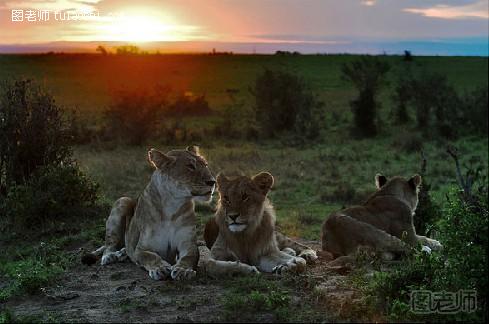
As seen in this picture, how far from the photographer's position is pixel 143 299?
6.65 m

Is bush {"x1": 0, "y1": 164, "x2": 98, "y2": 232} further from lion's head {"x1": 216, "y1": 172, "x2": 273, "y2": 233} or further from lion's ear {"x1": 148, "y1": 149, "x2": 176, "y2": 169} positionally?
lion's head {"x1": 216, "y1": 172, "x2": 273, "y2": 233}

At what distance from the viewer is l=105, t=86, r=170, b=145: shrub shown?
25.8 m

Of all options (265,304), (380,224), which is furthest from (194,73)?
(265,304)

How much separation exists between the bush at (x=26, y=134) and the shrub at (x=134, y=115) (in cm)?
1270

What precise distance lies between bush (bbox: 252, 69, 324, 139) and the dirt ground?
2137 cm

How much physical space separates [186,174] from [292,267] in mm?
1463

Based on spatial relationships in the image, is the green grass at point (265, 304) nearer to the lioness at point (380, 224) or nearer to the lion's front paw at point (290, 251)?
the lion's front paw at point (290, 251)

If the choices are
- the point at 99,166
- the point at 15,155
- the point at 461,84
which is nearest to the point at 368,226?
the point at 15,155

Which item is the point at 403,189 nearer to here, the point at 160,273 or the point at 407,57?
the point at 160,273

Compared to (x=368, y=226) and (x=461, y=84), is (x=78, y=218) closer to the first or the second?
(x=368, y=226)

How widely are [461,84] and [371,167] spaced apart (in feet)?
126

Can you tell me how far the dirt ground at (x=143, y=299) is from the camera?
19.9ft

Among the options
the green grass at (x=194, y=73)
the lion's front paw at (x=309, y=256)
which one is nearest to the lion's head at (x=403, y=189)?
the lion's front paw at (x=309, y=256)

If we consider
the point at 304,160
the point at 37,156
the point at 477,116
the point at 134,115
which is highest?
the point at 37,156
